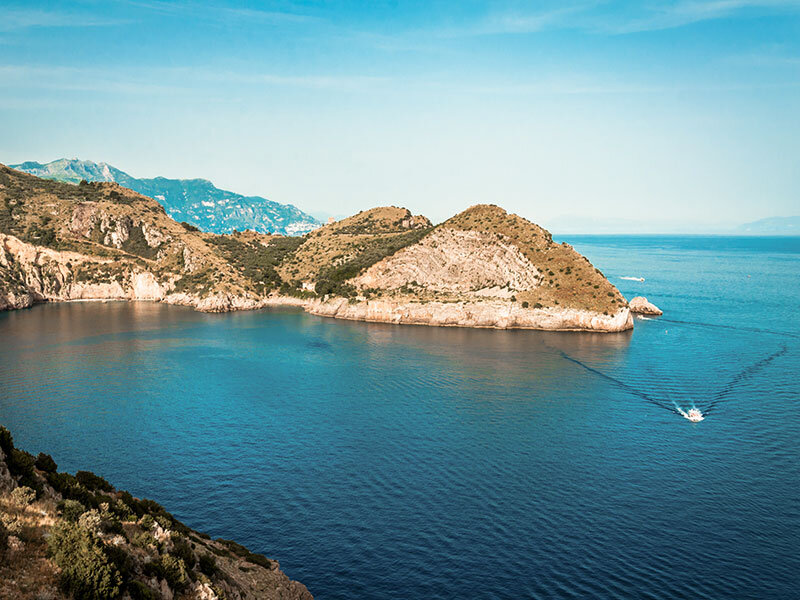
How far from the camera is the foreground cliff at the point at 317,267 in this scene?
124m

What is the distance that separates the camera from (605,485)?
47.1m

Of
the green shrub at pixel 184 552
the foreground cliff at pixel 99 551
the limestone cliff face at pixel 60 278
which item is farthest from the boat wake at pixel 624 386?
the limestone cliff face at pixel 60 278

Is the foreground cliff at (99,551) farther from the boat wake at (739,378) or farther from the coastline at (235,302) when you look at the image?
the coastline at (235,302)

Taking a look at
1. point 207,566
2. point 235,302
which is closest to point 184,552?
point 207,566

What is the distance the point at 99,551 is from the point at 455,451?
36663 millimetres

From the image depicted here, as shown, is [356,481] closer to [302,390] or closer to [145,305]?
[302,390]

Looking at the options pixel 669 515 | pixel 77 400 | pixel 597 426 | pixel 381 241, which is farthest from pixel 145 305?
pixel 669 515

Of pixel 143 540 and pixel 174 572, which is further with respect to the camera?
pixel 143 540

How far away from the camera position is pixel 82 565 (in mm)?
20547

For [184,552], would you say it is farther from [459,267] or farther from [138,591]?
[459,267]

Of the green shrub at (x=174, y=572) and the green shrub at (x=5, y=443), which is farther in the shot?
the green shrub at (x=5, y=443)

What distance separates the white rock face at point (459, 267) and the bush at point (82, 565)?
111m

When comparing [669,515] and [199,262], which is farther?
[199,262]

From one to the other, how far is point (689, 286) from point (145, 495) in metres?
177
